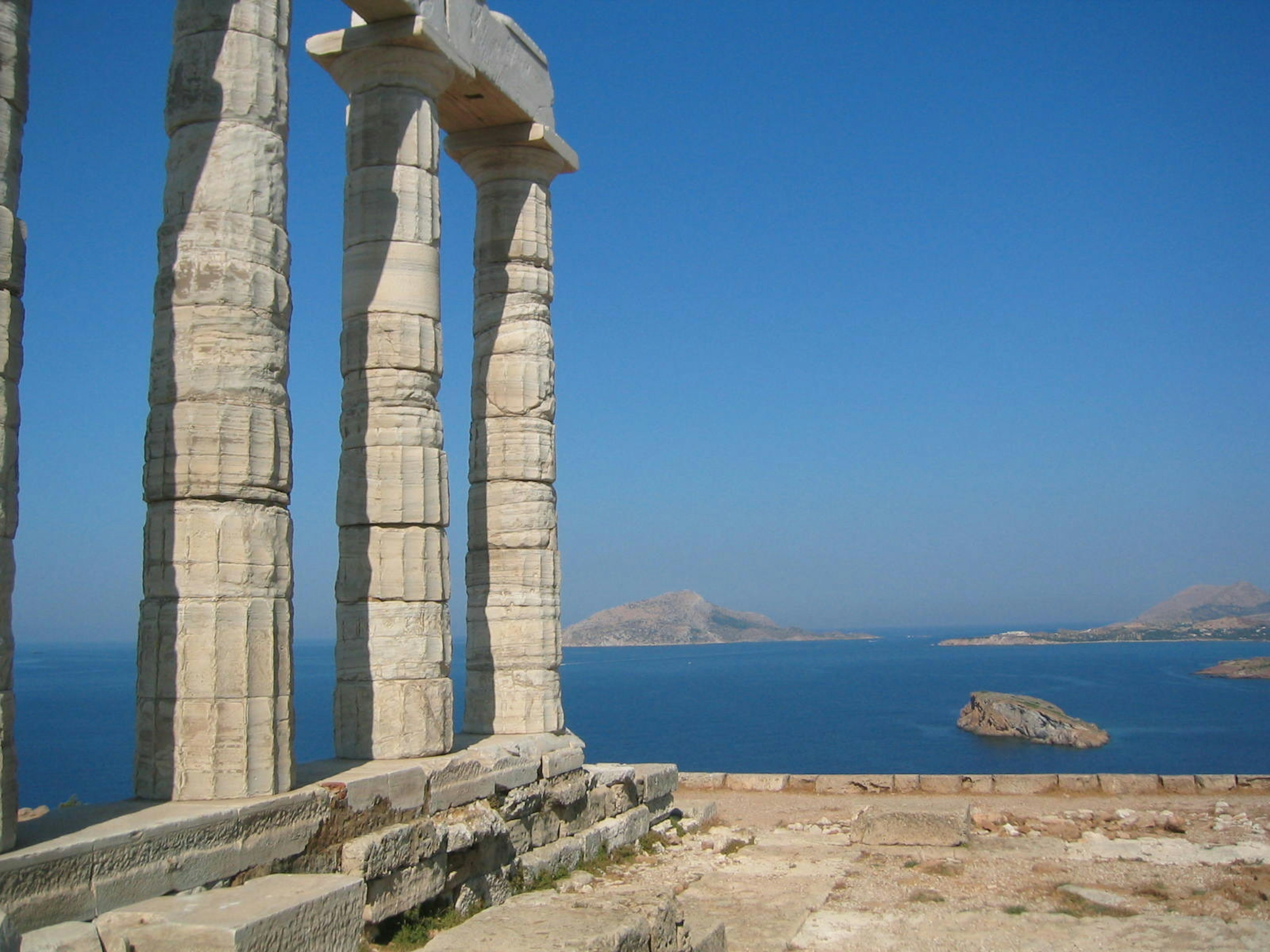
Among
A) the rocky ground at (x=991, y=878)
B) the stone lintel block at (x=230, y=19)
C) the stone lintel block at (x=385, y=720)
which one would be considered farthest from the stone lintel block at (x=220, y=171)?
the rocky ground at (x=991, y=878)

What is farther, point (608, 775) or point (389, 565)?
point (608, 775)

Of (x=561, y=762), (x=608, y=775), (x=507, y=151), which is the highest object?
(x=507, y=151)

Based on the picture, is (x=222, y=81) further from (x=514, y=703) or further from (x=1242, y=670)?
(x=1242, y=670)

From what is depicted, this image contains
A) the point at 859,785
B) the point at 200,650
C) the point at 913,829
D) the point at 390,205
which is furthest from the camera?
the point at 859,785

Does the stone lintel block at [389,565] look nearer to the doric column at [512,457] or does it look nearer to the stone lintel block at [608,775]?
the doric column at [512,457]

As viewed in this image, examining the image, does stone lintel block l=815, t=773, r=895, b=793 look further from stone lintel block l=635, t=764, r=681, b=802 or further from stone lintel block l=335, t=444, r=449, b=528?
stone lintel block l=335, t=444, r=449, b=528

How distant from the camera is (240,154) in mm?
10672

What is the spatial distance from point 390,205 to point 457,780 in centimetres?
638

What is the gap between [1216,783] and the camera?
18.5m

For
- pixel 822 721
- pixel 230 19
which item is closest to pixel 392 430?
pixel 230 19

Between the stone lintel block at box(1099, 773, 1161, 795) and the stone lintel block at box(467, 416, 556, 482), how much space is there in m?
10.3

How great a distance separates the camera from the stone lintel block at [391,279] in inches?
517

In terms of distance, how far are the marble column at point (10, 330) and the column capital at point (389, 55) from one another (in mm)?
5131

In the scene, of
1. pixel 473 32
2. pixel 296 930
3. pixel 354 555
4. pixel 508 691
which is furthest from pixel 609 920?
pixel 473 32
